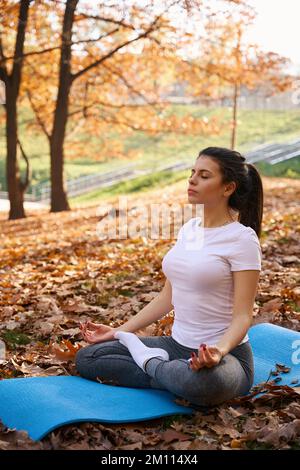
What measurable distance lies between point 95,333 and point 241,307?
101 centimetres

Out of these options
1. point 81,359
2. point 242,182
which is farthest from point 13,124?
point 242,182

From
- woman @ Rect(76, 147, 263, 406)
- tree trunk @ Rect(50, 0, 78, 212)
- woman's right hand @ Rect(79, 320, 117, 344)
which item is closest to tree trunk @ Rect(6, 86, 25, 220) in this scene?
tree trunk @ Rect(50, 0, 78, 212)

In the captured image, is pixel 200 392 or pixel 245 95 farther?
pixel 245 95

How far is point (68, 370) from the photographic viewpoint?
4.27 metres


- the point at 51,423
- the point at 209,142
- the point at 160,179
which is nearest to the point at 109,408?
the point at 51,423

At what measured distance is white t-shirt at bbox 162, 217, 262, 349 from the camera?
358 centimetres

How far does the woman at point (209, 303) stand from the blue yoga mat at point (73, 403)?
0.30 ft

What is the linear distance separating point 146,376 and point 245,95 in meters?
47.6

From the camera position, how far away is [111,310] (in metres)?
5.71

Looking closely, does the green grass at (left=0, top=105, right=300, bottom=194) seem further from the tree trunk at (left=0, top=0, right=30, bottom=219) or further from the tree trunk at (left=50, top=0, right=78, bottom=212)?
the tree trunk at (left=0, top=0, right=30, bottom=219)

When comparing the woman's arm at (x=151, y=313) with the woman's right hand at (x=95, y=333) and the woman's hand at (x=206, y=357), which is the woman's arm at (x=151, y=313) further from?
the woman's hand at (x=206, y=357)

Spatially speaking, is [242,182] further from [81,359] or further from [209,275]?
[81,359]

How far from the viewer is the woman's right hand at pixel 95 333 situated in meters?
4.03

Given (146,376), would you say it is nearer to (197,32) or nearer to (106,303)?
(106,303)
